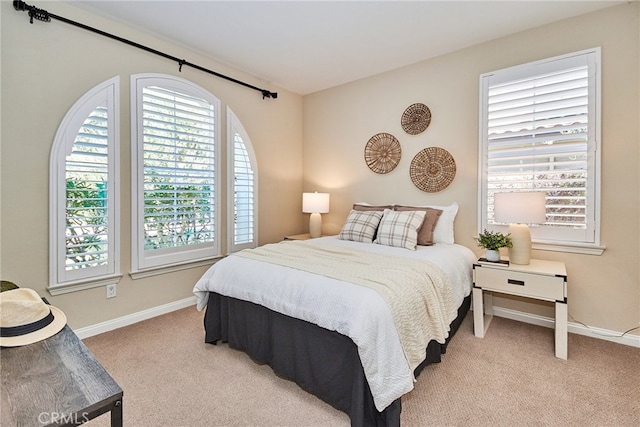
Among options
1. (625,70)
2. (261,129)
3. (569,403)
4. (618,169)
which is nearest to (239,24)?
(261,129)

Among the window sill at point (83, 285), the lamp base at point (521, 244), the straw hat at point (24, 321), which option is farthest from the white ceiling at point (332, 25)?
the straw hat at point (24, 321)

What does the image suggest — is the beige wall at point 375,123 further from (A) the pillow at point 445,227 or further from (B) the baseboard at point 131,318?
(A) the pillow at point 445,227

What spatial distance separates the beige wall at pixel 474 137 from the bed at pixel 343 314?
974mm

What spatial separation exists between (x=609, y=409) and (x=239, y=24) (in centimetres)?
374

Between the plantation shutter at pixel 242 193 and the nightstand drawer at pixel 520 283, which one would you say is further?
the plantation shutter at pixel 242 193

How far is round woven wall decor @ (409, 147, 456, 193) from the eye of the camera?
128 inches

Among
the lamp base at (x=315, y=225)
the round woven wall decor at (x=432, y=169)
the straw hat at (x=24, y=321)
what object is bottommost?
the straw hat at (x=24, y=321)

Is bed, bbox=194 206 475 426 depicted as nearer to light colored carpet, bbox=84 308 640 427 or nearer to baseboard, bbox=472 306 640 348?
light colored carpet, bbox=84 308 640 427

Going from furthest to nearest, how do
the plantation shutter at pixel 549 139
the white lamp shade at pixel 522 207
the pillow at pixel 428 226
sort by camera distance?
the pillow at pixel 428 226 < the plantation shutter at pixel 549 139 < the white lamp shade at pixel 522 207

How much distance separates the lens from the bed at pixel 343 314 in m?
1.48

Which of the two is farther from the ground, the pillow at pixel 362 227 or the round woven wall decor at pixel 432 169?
the round woven wall decor at pixel 432 169

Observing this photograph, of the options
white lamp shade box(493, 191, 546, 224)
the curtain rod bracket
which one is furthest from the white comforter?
the curtain rod bracket

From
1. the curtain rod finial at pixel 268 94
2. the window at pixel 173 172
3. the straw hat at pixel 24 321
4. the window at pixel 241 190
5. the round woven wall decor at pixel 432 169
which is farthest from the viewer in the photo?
the curtain rod finial at pixel 268 94

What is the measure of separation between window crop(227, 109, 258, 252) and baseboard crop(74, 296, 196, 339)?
77cm
